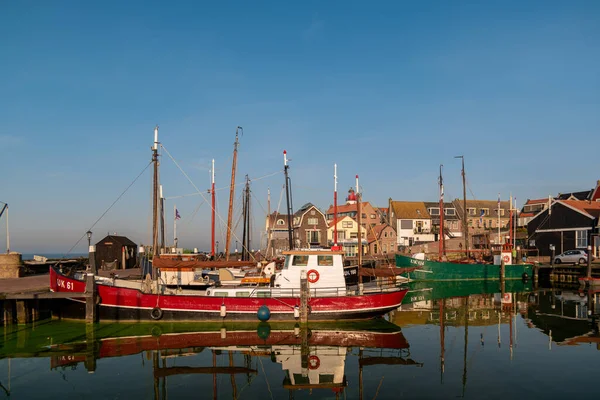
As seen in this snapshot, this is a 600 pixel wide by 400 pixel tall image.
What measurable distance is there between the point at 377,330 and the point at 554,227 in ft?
165

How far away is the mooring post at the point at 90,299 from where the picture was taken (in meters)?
25.8

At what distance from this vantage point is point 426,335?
81.7 feet

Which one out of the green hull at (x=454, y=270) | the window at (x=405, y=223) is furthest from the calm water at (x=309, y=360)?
the window at (x=405, y=223)

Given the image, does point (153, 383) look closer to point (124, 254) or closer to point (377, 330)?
point (377, 330)

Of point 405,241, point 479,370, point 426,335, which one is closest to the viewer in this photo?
point 479,370

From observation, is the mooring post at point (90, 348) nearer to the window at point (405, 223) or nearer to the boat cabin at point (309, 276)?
the boat cabin at point (309, 276)

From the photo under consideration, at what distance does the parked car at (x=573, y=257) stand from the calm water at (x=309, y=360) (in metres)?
28.8

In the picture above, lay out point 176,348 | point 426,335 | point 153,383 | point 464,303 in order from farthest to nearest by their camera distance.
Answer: point 464,303, point 426,335, point 176,348, point 153,383

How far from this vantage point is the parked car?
5422cm

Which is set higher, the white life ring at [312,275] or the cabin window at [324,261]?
the cabin window at [324,261]

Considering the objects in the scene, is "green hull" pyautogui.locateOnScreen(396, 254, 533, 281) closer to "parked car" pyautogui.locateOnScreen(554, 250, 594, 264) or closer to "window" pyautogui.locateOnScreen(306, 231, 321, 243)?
"parked car" pyautogui.locateOnScreen(554, 250, 594, 264)

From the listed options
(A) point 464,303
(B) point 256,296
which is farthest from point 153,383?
(A) point 464,303

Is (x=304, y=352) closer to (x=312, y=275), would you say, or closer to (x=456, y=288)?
(x=312, y=275)

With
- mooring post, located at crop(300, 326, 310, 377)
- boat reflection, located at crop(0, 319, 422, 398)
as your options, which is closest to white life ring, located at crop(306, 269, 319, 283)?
boat reflection, located at crop(0, 319, 422, 398)
